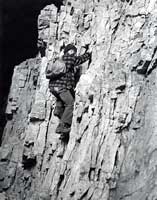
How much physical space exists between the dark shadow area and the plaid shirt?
651 centimetres

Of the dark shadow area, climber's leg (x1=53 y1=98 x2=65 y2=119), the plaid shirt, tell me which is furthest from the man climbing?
the dark shadow area

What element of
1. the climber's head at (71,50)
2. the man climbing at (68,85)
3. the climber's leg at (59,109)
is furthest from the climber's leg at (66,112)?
the climber's head at (71,50)

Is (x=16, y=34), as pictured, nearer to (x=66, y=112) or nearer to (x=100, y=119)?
(x=66, y=112)

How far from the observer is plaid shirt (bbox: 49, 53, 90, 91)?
1020 centimetres

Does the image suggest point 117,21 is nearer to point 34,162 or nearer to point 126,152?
point 126,152

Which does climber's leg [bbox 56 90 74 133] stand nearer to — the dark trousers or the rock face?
the dark trousers

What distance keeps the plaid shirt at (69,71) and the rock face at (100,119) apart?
0.26m

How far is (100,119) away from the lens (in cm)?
894

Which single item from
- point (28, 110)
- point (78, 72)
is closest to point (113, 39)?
point (78, 72)

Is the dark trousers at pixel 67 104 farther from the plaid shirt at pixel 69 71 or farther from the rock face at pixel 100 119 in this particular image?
the rock face at pixel 100 119

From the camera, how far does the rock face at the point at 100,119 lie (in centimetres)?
795

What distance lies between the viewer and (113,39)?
385 inches

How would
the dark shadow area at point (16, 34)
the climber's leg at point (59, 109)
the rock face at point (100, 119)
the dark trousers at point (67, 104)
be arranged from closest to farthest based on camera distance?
1. the rock face at point (100, 119)
2. the dark trousers at point (67, 104)
3. the climber's leg at point (59, 109)
4. the dark shadow area at point (16, 34)

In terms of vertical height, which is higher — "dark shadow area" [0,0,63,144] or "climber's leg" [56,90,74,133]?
"dark shadow area" [0,0,63,144]
